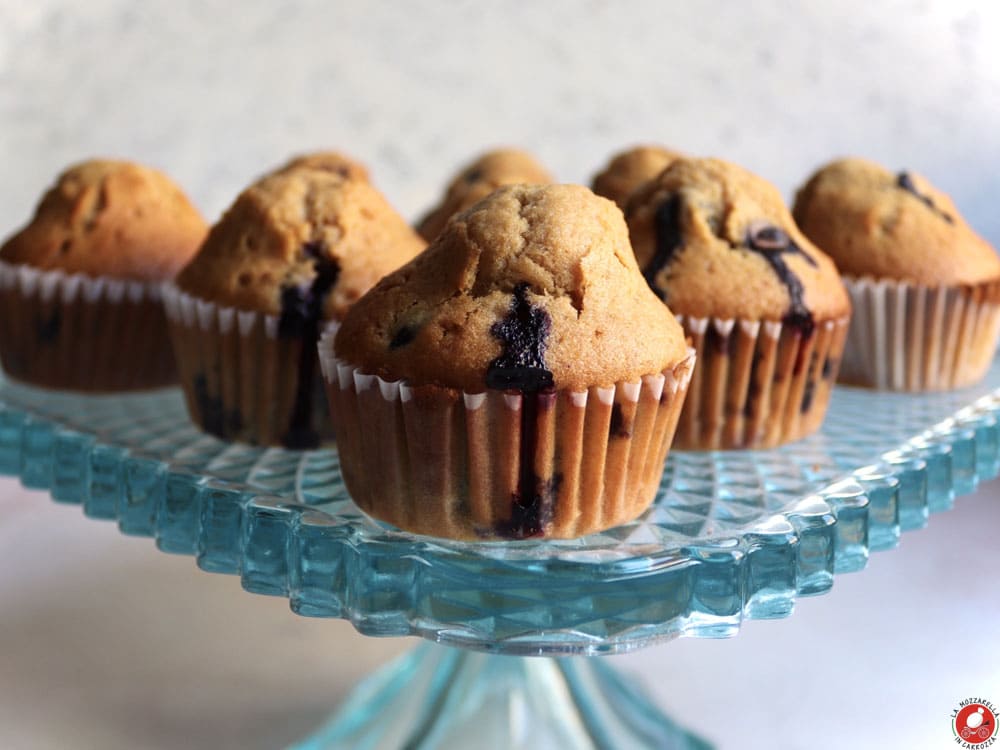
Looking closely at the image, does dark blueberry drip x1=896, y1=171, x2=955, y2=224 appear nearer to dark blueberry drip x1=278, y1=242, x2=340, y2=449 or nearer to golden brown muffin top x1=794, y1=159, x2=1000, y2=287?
golden brown muffin top x1=794, y1=159, x2=1000, y2=287

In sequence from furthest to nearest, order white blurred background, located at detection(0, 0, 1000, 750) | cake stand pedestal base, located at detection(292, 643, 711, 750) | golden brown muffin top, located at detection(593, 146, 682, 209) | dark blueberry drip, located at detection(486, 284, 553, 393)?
white blurred background, located at detection(0, 0, 1000, 750) < golden brown muffin top, located at detection(593, 146, 682, 209) < cake stand pedestal base, located at detection(292, 643, 711, 750) < dark blueberry drip, located at detection(486, 284, 553, 393)

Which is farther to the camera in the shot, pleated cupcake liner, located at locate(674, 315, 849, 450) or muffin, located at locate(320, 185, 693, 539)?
pleated cupcake liner, located at locate(674, 315, 849, 450)

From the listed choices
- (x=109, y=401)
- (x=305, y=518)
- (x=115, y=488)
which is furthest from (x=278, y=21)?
(x=305, y=518)

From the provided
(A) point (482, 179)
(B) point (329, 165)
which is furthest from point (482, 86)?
(B) point (329, 165)

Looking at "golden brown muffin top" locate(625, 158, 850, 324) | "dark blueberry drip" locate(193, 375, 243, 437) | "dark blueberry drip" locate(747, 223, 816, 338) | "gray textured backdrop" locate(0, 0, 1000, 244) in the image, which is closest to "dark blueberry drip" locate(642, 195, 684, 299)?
"golden brown muffin top" locate(625, 158, 850, 324)

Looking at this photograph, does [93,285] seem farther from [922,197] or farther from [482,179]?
[922,197]

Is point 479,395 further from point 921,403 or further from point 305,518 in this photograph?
point 921,403

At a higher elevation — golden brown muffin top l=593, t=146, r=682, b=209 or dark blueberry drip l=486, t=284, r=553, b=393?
golden brown muffin top l=593, t=146, r=682, b=209

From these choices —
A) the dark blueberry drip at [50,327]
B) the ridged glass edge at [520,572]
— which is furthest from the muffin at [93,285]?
the ridged glass edge at [520,572]
